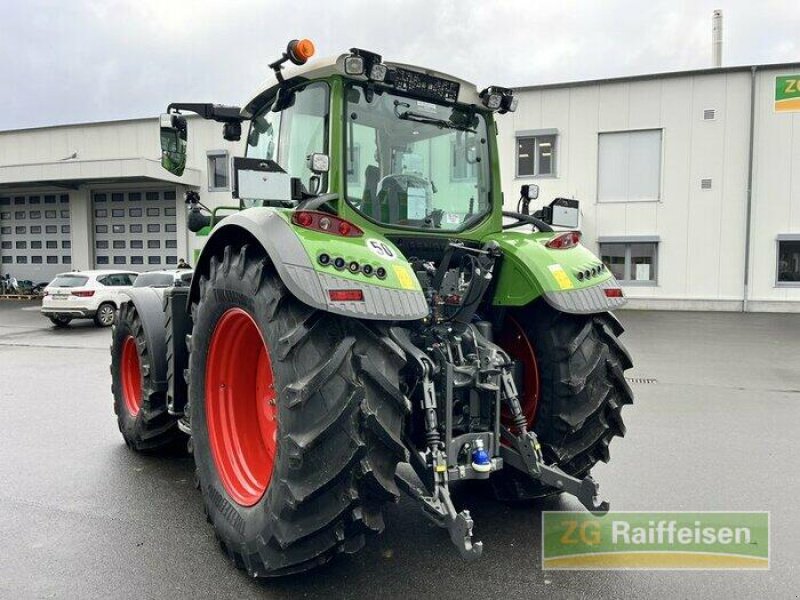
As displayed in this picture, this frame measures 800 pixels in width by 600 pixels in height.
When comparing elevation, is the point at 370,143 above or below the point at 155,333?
above

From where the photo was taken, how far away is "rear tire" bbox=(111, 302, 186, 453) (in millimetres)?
4512

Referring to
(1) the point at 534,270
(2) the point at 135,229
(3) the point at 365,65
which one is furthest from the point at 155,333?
(2) the point at 135,229

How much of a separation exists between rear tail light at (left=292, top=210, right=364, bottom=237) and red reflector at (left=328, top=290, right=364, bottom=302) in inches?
14.9

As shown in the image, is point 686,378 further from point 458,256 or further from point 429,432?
point 429,432

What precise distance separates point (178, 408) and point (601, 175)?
17.1 metres

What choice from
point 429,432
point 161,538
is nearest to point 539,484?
point 429,432

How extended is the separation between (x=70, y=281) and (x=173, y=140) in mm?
14069

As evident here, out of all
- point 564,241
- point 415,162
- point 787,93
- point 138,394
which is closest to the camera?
point 415,162

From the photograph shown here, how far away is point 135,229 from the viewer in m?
24.1

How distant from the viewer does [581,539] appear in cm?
342

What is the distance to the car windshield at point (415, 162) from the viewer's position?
11.1 ft

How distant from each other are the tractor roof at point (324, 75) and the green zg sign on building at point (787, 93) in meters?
17.5

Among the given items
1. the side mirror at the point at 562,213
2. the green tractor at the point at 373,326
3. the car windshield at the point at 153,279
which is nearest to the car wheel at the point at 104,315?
the car windshield at the point at 153,279

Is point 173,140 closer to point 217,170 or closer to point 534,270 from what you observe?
point 534,270
